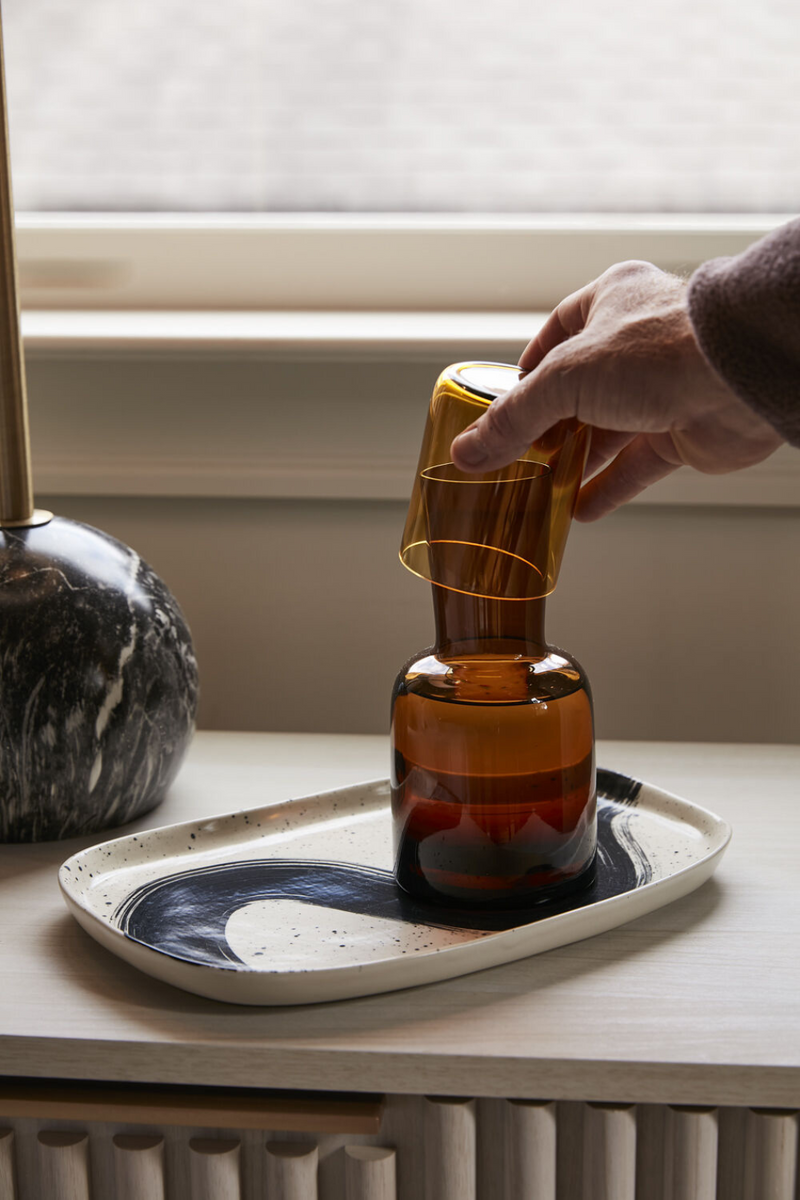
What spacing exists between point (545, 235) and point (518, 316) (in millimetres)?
74

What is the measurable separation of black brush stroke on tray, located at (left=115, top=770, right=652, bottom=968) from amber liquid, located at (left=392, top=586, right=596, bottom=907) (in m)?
0.01

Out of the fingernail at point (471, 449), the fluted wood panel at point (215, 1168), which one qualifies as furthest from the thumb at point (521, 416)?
the fluted wood panel at point (215, 1168)

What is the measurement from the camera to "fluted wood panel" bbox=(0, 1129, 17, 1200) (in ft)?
1.64

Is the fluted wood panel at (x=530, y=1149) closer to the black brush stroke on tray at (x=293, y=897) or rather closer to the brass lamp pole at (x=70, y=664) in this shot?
the black brush stroke on tray at (x=293, y=897)

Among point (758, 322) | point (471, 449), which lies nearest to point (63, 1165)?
point (471, 449)

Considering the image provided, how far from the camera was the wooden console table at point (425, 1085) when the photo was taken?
0.47 meters

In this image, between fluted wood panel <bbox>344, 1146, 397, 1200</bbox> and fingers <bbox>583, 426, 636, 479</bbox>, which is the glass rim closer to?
fingers <bbox>583, 426, 636, 479</bbox>

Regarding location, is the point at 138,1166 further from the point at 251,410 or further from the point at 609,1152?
the point at 251,410

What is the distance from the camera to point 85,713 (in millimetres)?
647
